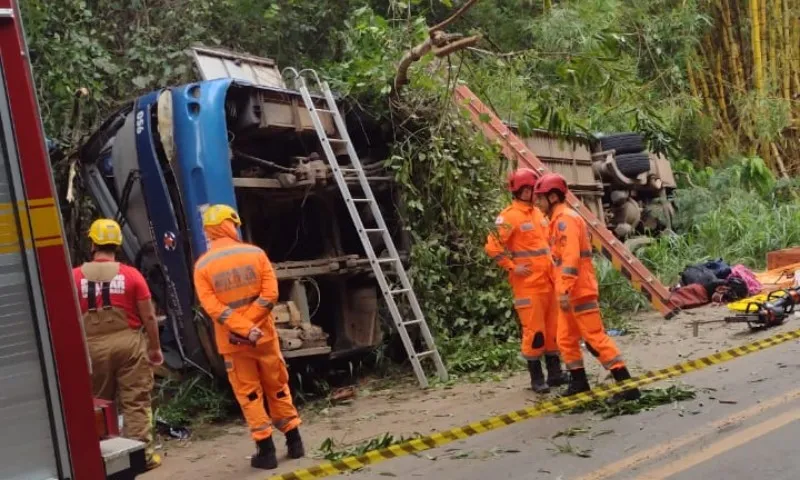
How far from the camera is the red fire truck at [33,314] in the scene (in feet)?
8.66

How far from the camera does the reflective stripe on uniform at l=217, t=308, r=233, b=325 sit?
503 cm

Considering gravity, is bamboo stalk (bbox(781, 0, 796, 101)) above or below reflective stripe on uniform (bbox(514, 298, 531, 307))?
above

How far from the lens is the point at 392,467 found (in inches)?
190

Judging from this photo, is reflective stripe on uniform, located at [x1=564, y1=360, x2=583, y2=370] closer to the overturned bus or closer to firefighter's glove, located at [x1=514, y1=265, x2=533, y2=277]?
A: firefighter's glove, located at [x1=514, y1=265, x2=533, y2=277]

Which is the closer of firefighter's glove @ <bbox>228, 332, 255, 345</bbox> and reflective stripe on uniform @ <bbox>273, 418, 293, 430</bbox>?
firefighter's glove @ <bbox>228, 332, 255, 345</bbox>

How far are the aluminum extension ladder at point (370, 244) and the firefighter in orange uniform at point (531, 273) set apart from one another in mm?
819

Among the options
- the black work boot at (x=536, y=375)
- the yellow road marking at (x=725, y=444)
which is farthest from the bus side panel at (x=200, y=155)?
the yellow road marking at (x=725, y=444)

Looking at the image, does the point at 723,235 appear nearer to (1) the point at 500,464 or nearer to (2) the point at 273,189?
(2) the point at 273,189

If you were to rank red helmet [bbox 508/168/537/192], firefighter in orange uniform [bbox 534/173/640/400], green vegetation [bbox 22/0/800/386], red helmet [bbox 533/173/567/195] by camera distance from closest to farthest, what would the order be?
firefighter in orange uniform [bbox 534/173/640/400] → red helmet [bbox 533/173/567/195] → red helmet [bbox 508/168/537/192] → green vegetation [bbox 22/0/800/386]

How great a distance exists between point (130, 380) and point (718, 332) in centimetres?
550

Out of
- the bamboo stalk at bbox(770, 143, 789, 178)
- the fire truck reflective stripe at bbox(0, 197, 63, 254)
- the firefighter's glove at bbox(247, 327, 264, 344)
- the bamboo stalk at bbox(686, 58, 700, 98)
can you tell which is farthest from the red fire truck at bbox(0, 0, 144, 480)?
the bamboo stalk at bbox(770, 143, 789, 178)

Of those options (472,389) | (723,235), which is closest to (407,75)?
(472,389)

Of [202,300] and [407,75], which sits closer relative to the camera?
[202,300]

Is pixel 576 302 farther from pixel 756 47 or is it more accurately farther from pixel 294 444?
pixel 756 47
